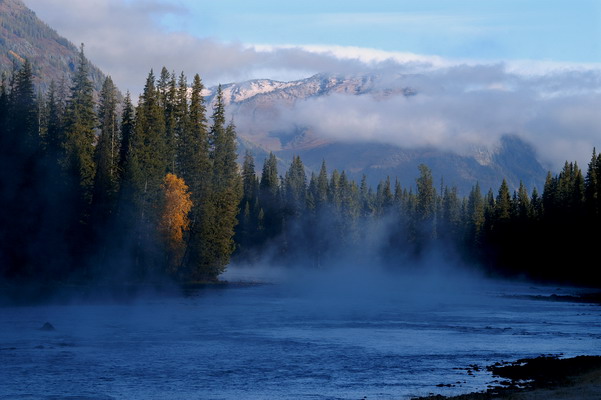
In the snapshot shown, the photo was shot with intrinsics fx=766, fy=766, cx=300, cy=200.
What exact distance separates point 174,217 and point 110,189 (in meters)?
7.96

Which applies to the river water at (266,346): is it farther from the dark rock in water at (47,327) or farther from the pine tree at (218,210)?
the pine tree at (218,210)

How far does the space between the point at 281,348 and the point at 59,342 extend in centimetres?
1191

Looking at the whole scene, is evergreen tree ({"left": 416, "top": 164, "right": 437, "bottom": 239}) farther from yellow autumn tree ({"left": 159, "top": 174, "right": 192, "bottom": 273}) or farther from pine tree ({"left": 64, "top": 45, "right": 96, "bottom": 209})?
pine tree ({"left": 64, "top": 45, "right": 96, "bottom": 209})

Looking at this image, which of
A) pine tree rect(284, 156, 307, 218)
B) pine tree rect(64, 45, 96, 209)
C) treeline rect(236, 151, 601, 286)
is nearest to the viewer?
pine tree rect(64, 45, 96, 209)

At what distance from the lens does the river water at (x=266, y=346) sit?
30.5 meters

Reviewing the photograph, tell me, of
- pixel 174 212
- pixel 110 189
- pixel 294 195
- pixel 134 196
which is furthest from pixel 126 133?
pixel 294 195

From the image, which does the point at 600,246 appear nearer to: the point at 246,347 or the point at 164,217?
the point at 164,217

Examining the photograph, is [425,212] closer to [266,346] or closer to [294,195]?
[294,195]

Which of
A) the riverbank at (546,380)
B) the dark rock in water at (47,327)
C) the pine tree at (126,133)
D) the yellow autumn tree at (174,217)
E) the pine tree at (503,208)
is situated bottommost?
the riverbank at (546,380)

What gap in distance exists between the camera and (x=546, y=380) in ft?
102

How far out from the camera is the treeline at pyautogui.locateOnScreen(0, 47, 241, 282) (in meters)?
79.2

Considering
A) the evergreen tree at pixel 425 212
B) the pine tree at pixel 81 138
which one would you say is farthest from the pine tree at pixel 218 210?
the evergreen tree at pixel 425 212

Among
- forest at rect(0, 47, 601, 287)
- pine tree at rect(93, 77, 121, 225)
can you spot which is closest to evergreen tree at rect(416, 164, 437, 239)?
forest at rect(0, 47, 601, 287)

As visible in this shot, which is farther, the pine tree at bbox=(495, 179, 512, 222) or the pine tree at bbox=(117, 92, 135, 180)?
the pine tree at bbox=(495, 179, 512, 222)
